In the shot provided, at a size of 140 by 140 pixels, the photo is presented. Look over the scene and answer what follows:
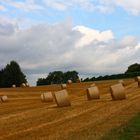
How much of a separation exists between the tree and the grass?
339 feet

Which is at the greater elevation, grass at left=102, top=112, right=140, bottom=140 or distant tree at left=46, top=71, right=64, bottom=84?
distant tree at left=46, top=71, right=64, bottom=84

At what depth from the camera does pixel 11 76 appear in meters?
123

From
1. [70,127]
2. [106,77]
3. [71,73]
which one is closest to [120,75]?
[106,77]

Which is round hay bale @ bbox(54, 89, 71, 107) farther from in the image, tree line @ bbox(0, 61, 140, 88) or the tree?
the tree

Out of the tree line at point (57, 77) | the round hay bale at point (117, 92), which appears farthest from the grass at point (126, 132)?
the tree line at point (57, 77)

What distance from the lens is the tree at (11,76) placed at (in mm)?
121062

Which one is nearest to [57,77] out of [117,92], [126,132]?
[117,92]

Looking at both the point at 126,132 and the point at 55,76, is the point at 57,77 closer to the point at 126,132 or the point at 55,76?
the point at 55,76

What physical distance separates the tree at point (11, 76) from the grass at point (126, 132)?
10341 cm

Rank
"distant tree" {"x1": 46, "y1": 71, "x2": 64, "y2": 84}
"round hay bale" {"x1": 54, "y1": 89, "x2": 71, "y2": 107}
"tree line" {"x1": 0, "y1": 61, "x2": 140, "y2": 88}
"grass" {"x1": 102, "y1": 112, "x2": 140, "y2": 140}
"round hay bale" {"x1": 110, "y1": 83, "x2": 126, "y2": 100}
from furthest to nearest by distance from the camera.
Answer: "distant tree" {"x1": 46, "y1": 71, "x2": 64, "y2": 84}, "tree line" {"x1": 0, "y1": 61, "x2": 140, "y2": 88}, "round hay bale" {"x1": 110, "y1": 83, "x2": 126, "y2": 100}, "round hay bale" {"x1": 54, "y1": 89, "x2": 71, "y2": 107}, "grass" {"x1": 102, "y1": 112, "x2": 140, "y2": 140}

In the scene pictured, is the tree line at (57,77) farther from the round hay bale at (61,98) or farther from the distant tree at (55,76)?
the round hay bale at (61,98)

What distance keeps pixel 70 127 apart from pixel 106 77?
64.1 metres

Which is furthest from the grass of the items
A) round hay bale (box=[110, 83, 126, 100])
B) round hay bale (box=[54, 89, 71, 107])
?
round hay bale (box=[110, 83, 126, 100])

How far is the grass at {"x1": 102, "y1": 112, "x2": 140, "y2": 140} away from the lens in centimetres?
1452
